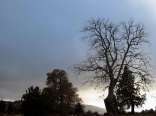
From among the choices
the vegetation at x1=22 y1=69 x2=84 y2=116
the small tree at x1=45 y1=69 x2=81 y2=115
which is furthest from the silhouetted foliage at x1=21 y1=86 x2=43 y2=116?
the small tree at x1=45 y1=69 x2=81 y2=115

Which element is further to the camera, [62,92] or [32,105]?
[62,92]

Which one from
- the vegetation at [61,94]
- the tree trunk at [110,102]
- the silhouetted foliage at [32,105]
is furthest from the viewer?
the vegetation at [61,94]

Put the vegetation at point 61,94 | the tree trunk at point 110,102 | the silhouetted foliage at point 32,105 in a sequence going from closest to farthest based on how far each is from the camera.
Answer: the tree trunk at point 110,102 → the silhouetted foliage at point 32,105 → the vegetation at point 61,94

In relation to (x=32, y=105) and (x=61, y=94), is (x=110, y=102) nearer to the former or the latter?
(x=32, y=105)

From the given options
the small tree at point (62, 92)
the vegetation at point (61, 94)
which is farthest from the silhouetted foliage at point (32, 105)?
the small tree at point (62, 92)

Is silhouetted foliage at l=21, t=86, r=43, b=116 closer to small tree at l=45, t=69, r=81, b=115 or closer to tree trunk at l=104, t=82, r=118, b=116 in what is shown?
tree trunk at l=104, t=82, r=118, b=116

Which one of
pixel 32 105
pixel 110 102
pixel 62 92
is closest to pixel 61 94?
pixel 62 92

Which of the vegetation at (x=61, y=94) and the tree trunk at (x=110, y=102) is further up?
the vegetation at (x=61, y=94)

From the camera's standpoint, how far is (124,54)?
23.2m

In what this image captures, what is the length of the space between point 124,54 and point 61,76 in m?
44.9

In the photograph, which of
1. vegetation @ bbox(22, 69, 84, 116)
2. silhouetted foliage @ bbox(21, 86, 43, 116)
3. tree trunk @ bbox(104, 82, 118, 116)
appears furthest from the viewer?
vegetation @ bbox(22, 69, 84, 116)

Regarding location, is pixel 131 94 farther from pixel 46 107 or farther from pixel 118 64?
pixel 118 64

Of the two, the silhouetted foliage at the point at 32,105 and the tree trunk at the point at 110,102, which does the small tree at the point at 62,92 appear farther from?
the tree trunk at the point at 110,102

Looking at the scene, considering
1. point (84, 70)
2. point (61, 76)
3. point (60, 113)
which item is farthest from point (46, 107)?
point (61, 76)
